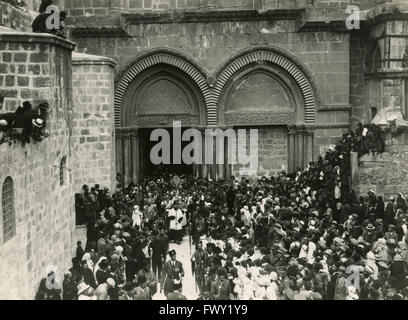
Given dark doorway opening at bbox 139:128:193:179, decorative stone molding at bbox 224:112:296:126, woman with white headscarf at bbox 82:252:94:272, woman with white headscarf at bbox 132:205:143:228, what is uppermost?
decorative stone molding at bbox 224:112:296:126

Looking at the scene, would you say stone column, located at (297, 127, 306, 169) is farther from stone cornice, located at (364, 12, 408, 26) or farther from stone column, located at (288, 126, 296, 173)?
stone cornice, located at (364, 12, 408, 26)

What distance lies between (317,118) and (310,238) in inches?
382

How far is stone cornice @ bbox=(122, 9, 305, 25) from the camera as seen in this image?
74.8 ft

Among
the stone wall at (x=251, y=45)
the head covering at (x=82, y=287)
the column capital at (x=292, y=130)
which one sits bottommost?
the head covering at (x=82, y=287)

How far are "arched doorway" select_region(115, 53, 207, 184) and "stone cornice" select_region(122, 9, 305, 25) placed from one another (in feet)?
4.37

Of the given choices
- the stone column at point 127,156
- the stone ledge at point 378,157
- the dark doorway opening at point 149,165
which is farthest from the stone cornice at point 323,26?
the stone column at point 127,156

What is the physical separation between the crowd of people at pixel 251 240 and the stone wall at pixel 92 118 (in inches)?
38.3

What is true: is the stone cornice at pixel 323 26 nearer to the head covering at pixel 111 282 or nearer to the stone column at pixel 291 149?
the stone column at pixel 291 149

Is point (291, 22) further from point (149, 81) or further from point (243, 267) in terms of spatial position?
point (243, 267)

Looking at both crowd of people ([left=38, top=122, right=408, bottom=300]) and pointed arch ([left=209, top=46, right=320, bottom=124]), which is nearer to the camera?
crowd of people ([left=38, top=122, right=408, bottom=300])

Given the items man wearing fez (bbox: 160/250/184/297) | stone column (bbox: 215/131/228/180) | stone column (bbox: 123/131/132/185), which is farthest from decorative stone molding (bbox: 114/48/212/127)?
man wearing fez (bbox: 160/250/184/297)

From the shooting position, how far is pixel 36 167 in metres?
12.9

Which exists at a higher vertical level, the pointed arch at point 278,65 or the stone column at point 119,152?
the pointed arch at point 278,65

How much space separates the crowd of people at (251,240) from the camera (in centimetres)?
1154
